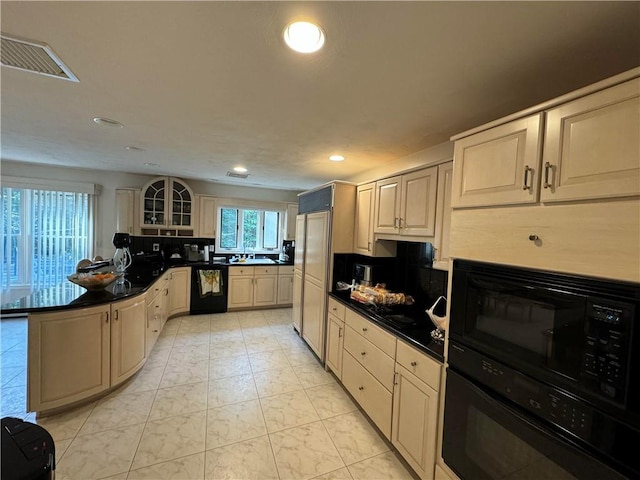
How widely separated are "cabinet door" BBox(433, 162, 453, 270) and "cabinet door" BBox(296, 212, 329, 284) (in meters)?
1.26

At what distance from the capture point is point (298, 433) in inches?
78.7

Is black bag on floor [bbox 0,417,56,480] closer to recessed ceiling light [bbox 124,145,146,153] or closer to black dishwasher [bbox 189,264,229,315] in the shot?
recessed ceiling light [bbox 124,145,146,153]

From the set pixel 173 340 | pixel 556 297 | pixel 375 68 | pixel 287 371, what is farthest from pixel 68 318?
pixel 556 297

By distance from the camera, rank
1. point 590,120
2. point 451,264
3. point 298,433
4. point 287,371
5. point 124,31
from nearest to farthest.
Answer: point 590,120 → point 124,31 → point 451,264 → point 298,433 → point 287,371

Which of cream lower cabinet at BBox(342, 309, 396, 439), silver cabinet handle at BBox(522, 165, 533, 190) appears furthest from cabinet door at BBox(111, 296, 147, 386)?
silver cabinet handle at BBox(522, 165, 533, 190)

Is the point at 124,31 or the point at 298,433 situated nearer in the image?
the point at 124,31

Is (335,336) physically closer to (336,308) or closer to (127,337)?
(336,308)

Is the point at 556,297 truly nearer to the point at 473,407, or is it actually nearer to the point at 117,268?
the point at 473,407

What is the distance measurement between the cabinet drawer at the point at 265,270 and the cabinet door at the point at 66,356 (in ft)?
8.62

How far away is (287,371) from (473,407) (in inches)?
78.6

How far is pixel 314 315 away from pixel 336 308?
22.1 inches

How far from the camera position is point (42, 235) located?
4.03 metres

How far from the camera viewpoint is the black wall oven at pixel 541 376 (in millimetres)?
844

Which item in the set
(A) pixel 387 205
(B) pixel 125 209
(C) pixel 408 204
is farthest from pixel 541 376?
(B) pixel 125 209
